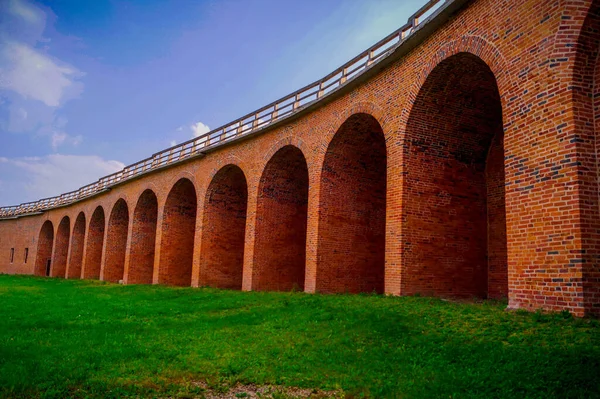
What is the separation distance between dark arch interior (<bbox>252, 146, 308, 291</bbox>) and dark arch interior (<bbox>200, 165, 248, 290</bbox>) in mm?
3050

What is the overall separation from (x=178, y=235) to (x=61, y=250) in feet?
62.6

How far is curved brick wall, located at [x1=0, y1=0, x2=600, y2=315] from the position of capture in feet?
22.1

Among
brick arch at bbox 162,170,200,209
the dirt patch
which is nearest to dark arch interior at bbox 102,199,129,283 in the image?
brick arch at bbox 162,170,200,209

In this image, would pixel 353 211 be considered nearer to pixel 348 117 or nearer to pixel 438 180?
pixel 348 117

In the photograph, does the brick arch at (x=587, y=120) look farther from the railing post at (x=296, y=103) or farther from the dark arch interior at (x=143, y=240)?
the dark arch interior at (x=143, y=240)

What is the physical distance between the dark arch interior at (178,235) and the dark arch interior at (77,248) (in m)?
14.5

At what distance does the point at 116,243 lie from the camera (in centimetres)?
2841

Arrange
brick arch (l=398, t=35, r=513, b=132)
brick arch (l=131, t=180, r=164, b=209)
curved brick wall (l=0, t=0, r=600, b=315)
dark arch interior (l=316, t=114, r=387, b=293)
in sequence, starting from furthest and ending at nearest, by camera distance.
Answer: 1. brick arch (l=131, t=180, r=164, b=209)
2. dark arch interior (l=316, t=114, r=387, b=293)
3. brick arch (l=398, t=35, r=513, b=132)
4. curved brick wall (l=0, t=0, r=600, b=315)

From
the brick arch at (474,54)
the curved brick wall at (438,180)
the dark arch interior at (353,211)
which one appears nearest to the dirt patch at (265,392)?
the curved brick wall at (438,180)

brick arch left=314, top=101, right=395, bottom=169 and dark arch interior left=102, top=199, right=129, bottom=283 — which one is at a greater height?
brick arch left=314, top=101, right=395, bottom=169

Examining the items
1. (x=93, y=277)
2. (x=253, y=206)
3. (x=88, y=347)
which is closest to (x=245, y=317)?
(x=88, y=347)

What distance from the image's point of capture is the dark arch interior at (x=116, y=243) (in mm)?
27844

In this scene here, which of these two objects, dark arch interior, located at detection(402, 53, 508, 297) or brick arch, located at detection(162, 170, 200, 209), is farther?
brick arch, located at detection(162, 170, 200, 209)

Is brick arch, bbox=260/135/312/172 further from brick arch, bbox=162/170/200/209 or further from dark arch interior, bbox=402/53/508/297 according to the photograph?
brick arch, bbox=162/170/200/209
